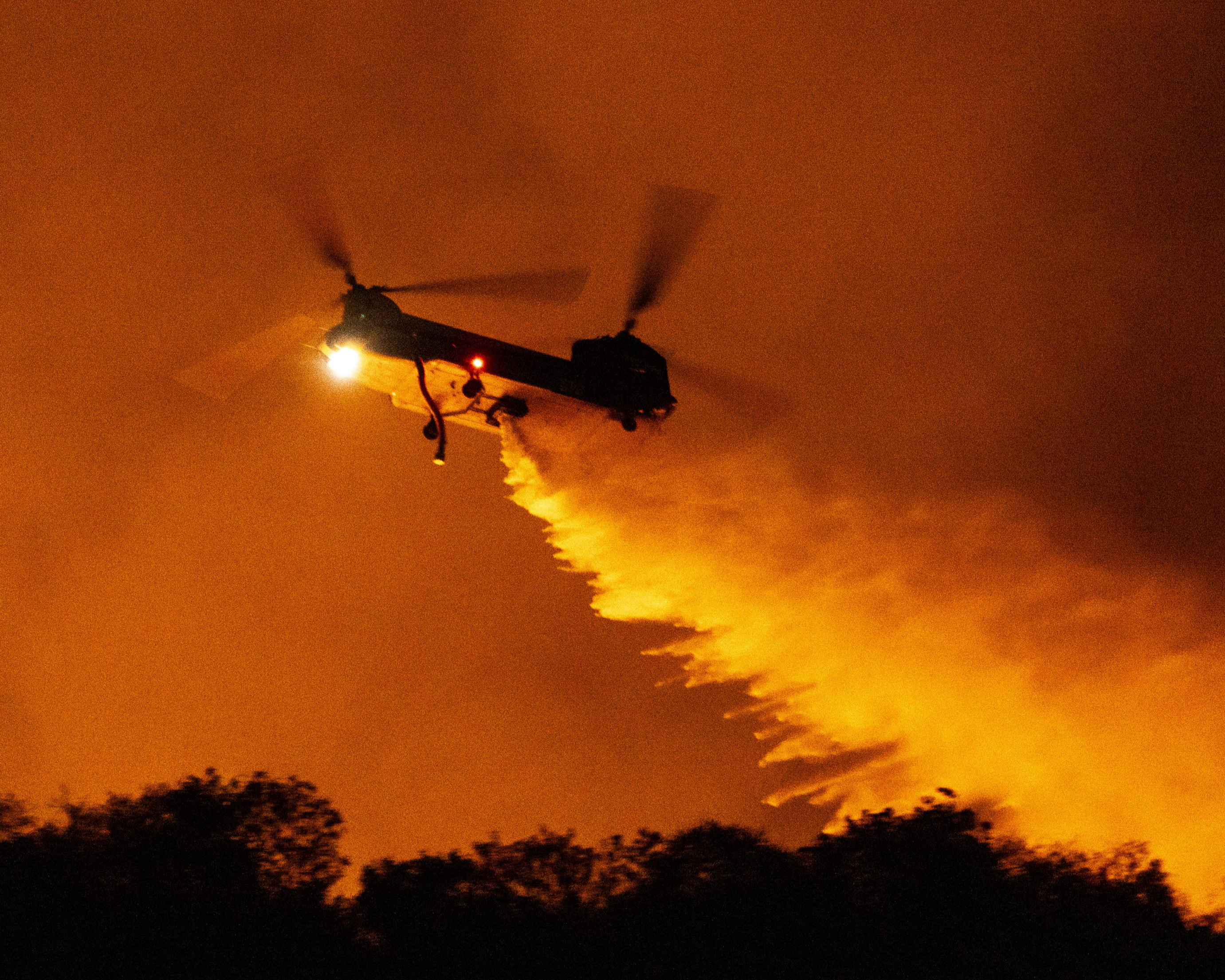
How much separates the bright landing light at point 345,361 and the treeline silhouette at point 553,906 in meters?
6.22

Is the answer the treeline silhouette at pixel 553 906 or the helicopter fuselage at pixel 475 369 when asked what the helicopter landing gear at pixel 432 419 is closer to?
the helicopter fuselage at pixel 475 369

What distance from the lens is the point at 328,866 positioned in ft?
48.9

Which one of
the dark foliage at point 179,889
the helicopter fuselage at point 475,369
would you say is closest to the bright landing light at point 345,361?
the helicopter fuselage at point 475,369

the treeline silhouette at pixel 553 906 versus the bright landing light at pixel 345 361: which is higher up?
the bright landing light at pixel 345 361

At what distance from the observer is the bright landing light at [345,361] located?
11.9 meters

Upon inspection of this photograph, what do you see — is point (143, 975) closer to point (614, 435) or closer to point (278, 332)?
point (278, 332)

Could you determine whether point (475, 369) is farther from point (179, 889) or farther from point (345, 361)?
point (179, 889)

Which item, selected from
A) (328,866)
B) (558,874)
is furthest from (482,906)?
(328,866)

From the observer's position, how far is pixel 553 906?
1434cm

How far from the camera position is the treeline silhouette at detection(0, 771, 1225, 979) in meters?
12.8

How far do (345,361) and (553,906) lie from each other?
7.29m

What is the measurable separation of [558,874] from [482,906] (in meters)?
1.20

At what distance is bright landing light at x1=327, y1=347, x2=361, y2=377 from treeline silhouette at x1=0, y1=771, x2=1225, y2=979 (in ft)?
20.4

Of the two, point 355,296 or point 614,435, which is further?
point 614,435
